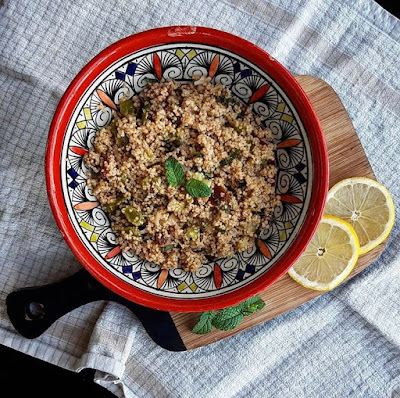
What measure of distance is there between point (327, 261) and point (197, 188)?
0.66m

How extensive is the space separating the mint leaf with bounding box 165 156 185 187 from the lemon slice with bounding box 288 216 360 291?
0.61 meters

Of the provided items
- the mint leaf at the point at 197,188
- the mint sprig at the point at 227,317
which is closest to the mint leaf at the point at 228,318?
the mint sprig at the point at 227,317

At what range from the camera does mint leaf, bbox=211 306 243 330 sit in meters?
2.26

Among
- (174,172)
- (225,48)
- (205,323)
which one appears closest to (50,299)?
(205,323)

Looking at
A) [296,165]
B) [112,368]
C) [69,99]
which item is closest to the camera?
[69,99]

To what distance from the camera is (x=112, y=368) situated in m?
2.41

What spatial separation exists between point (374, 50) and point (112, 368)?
5.62 ft

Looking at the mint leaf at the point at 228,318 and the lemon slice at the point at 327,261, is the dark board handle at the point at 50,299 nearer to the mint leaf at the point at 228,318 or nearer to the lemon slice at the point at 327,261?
the mint leaf at the point at 228,318

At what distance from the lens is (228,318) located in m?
2.27

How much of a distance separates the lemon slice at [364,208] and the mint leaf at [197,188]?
57 centimetres

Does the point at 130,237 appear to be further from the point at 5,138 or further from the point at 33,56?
the point at 33,56

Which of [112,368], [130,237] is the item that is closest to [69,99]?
[130,237]

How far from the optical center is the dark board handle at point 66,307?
2.28m

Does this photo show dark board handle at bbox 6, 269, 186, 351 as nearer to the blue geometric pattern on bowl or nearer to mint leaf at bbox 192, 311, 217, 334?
mint leaf at bbox 192, 311, 217, 334
